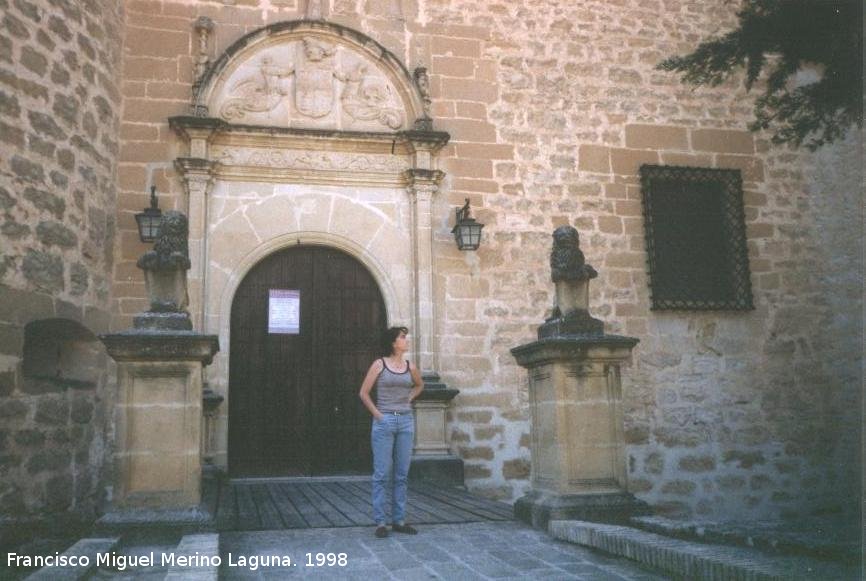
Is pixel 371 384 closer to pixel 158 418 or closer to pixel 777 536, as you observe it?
pixel 158 418

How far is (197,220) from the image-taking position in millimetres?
7855

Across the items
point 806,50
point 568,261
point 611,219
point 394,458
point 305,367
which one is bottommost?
point 394,458

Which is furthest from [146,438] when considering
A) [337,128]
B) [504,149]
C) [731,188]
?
[731,188]

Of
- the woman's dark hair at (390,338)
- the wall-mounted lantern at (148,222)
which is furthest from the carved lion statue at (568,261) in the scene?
the wall-mounted lantern at (148,222)

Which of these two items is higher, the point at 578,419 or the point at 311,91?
the point at 311,91

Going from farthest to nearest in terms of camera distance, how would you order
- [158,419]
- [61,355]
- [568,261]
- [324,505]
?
[61,355] < [324,505] < [568,261] < [158,419]

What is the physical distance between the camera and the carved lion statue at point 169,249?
508 centimetres

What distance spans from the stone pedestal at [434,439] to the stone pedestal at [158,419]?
10.6 ft

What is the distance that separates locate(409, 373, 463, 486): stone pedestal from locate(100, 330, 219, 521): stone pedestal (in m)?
3.25

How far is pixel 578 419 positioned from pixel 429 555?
1479 millimetres

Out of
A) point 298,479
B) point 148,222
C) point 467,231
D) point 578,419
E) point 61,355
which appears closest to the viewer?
point 578,419

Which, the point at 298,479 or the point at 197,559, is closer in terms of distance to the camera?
the point at 197,559

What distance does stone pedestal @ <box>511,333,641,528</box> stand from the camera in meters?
5.05

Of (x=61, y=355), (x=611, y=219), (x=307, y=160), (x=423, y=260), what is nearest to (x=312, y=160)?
(x=307, y=160)
